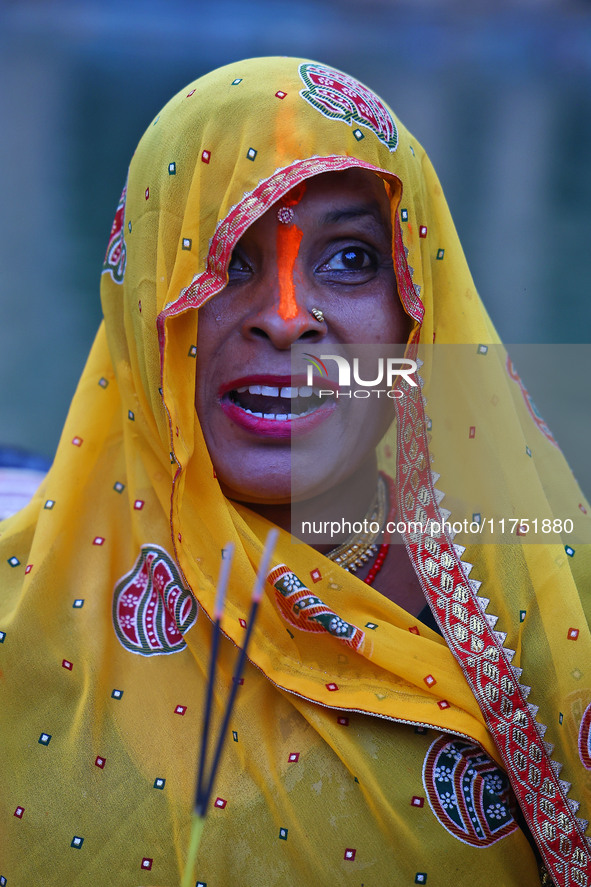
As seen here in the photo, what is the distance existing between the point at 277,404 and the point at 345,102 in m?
0.47

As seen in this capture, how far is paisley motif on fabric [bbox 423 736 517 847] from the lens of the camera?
114cm

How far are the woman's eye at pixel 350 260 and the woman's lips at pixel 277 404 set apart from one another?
0.59 ft

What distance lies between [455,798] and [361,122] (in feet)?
3.21

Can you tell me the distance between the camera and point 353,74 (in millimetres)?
6406

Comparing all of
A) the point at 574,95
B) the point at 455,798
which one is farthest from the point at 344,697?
the point at 574,95

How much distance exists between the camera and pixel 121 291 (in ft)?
4.68

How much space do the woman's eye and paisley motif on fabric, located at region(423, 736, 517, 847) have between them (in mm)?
706

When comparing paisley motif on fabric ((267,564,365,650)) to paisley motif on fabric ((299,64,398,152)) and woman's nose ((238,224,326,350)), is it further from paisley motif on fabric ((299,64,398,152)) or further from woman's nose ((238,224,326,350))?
paisley motif on fabric ((299,64,398,152))

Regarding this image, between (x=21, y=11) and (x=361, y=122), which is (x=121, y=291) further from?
(x=21, y=11)

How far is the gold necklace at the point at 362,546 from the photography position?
4.65 feet

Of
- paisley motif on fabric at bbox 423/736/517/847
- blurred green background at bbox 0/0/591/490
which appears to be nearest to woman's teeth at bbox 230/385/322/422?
paisley motif on fabric at bbox 423/736/517/847

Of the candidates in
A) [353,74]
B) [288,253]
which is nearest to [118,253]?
[288,253]

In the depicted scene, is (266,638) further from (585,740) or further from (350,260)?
(350,260)

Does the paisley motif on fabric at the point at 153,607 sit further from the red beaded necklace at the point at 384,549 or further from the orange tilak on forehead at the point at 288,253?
the orange tilak on forehead at the point at 288,253
